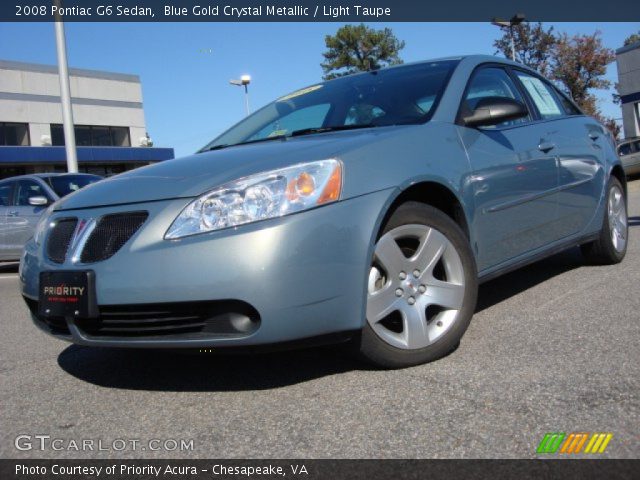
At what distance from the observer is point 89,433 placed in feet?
7.60

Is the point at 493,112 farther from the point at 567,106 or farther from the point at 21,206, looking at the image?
the point at 21,206

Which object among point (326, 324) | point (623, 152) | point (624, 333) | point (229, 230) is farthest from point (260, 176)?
point (623, 152)

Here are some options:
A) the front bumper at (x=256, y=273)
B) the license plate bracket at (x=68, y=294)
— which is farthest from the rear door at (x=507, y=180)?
the license plate bracket at (x=68, y=294)

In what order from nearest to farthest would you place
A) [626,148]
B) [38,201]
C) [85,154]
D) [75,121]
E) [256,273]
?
1. [256,273]
2. [38,201]
3. [626,148]
4. [85,154]
5. [75,121]

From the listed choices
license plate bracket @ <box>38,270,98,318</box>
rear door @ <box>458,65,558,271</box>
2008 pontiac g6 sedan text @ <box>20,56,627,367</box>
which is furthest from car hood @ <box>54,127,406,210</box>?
rear door @ <box>458,65,558,271</box>

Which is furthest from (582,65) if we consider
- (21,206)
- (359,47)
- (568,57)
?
(21,206)

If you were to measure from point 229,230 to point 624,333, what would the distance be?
1.99 metres

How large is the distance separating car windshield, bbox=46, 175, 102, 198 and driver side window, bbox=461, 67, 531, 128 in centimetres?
637

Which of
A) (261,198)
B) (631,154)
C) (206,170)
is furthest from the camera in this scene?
(631,154)

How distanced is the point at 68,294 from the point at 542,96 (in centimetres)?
338

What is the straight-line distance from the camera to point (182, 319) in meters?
2.46

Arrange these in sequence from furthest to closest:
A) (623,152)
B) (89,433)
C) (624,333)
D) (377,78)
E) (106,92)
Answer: (106,92) < (623,152) < (377,78) < (624,333) < (89,433)

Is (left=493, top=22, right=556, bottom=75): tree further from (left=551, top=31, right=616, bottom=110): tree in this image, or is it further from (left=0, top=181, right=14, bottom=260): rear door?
(left=0, top=181, right=14, bottom=260): rear door
